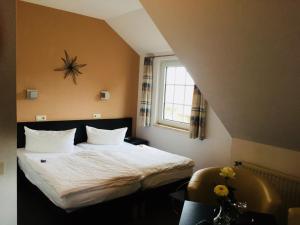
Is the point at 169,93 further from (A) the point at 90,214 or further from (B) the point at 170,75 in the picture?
(A) the point at 90,214

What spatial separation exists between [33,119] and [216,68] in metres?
2.73

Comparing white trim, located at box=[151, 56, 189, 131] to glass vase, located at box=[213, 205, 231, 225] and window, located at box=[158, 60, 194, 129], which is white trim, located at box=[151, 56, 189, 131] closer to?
window, located at box=[158, 60, 194, 129]

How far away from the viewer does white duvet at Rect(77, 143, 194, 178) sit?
118 inches

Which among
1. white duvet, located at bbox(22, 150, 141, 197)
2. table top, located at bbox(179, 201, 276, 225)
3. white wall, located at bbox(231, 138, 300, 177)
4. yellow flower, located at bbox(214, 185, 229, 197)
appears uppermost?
yellow flower, located at bbox(214, 185, 229, 197)

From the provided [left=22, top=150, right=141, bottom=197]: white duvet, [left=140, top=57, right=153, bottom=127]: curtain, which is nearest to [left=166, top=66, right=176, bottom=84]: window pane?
[left=140, top=57, right=153, bottom=127]: curtain

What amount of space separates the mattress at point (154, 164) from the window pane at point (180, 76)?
4.07 feet

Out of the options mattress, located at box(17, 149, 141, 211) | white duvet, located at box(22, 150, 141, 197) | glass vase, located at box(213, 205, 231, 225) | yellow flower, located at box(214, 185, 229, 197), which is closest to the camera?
yellow flower, located at box(214, 185, 229, 197)

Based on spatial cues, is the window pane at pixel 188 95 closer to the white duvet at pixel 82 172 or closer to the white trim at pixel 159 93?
the white trim at pixel 159 93

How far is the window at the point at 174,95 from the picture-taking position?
4.16 m

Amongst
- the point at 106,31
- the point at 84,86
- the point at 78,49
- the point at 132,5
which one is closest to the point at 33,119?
the point at 84,86

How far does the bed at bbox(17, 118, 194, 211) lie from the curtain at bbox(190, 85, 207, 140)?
0.52 metres

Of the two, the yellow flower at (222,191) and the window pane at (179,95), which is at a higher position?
the window pane at (179,95)

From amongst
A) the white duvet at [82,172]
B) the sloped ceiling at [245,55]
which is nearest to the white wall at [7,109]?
the white duvet at [82,172]

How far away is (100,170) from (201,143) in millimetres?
1617
